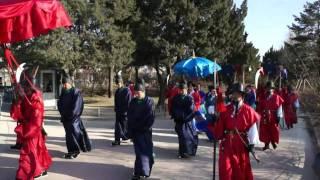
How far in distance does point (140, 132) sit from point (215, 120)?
1594 mm

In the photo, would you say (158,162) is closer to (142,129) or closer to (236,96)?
(142,129)

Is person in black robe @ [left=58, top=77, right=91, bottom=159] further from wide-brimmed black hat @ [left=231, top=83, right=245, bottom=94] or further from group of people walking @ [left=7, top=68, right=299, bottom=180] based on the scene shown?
wide-brimmed black hat @ [left=231, top=83, right=245, bottom=94]

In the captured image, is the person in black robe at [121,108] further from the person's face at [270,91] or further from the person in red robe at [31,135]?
the person in red robe at [31,135]

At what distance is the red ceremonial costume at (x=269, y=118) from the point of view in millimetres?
12992

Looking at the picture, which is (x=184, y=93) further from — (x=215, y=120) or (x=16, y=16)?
(x=16, y=16)

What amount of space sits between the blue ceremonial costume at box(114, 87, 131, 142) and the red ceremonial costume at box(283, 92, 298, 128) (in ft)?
27.9

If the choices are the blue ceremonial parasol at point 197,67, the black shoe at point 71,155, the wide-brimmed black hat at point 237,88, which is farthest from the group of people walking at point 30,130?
the blue ceremonial parasol at point 197,67

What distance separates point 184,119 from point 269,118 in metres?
3.01

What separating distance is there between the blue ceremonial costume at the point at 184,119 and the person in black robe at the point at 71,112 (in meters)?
2.08

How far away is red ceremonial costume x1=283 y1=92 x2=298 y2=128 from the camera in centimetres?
1961

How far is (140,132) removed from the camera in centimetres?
912

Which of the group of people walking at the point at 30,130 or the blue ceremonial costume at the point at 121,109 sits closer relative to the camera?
the group of people walking at the point at 30,130

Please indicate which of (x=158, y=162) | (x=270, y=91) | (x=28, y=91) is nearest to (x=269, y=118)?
(x=270, y=91)

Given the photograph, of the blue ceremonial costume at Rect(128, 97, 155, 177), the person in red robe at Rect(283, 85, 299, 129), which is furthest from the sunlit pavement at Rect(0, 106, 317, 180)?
the person in red robe at Rect(283, 85, 299, 129)
